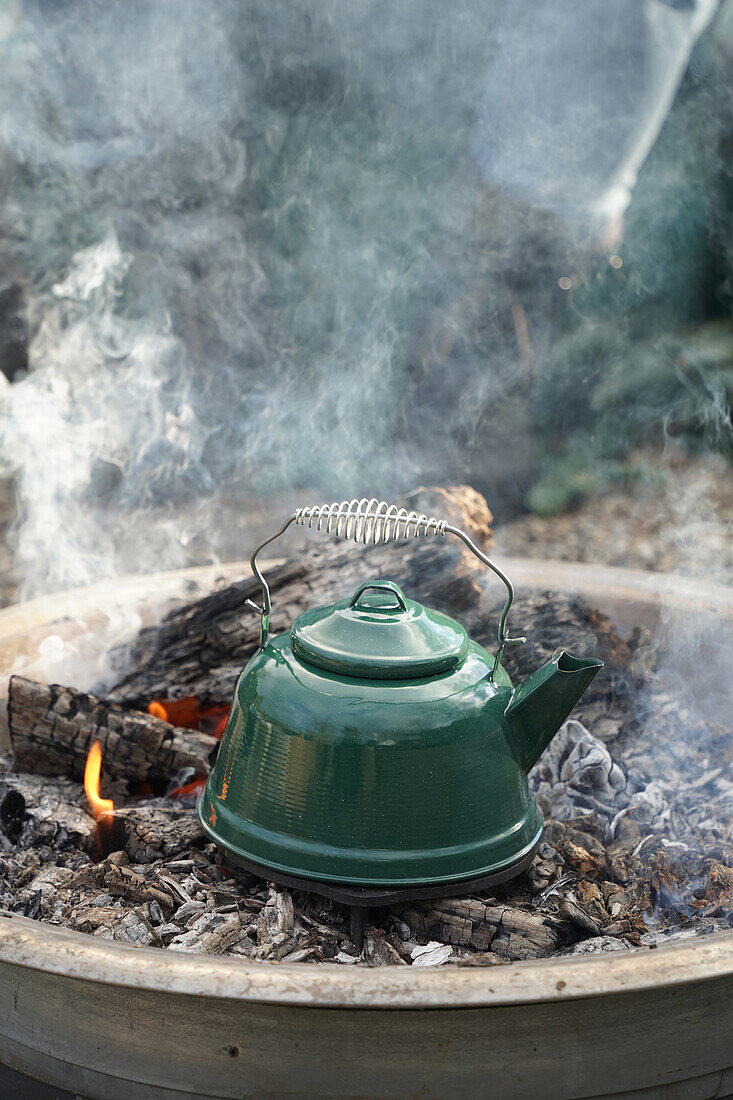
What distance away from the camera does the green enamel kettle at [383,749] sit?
5.90 ft

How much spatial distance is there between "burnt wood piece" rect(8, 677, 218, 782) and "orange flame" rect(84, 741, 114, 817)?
34 mm

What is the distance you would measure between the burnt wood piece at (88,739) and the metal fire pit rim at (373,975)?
3.12 feet

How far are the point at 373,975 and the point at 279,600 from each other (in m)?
1.78

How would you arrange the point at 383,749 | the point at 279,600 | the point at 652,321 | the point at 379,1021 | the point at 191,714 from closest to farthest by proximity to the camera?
the point at 379,1021 → the point at 383,749 → the point at 191,714 → the point at 279,600 → the point at 652,321

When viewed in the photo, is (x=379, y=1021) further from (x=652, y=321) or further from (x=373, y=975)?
(x=652, y=321)

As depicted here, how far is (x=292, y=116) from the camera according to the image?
6.43m

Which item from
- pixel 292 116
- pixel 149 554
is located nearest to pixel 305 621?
pixel 149 554

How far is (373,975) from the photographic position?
150 cm

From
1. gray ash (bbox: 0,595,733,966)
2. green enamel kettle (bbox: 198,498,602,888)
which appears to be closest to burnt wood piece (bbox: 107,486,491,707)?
gray ash (bbox: 0,595,733,966)

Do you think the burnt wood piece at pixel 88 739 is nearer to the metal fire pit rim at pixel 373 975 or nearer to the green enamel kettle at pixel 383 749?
the green enamel kettle at pixel 383 749

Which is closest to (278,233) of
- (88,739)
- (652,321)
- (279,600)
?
(652,321)

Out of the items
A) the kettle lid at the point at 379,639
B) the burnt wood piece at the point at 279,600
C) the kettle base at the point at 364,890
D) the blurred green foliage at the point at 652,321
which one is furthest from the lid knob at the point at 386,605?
the blurred green foliage at the point at 652,321

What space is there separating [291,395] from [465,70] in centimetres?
270

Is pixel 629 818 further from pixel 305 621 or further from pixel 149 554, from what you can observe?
pixel 149 554
